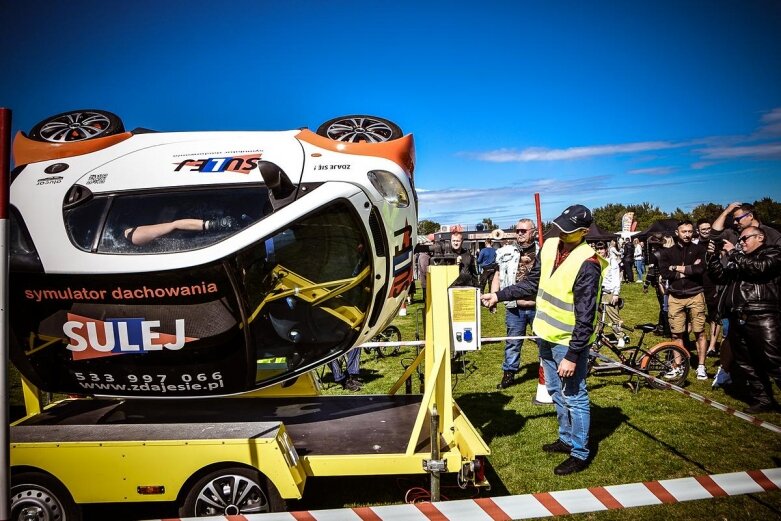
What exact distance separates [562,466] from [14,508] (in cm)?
406

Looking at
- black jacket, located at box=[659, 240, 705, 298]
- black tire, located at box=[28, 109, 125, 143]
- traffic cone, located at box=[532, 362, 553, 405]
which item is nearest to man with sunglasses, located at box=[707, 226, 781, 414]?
black jacket, located at box=[659, 240, 705, 298]

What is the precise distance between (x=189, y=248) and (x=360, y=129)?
5.40ft

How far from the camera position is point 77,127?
3.91 m

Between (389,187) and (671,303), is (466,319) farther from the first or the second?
(671,303)

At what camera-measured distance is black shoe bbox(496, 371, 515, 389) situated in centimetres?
671

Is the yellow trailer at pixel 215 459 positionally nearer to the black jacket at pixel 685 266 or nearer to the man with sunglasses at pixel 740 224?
the man with sunglasses at pixel 740 224

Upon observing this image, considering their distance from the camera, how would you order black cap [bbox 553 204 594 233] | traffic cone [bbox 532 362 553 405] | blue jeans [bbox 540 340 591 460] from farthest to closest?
traffic cone [bbox 532 362 553 405], blue jeans [bbox 540 340 591 460], black cap [bbox 553 204 594 233]

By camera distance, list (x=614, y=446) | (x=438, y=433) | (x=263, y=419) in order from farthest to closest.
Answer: (x=614, y=446) → (x=263, y=419) → (x=438, y=433)

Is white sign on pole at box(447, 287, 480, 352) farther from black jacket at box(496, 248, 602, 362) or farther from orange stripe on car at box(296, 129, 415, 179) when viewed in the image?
orange stripe on car at box(296, 129, 415, 179)

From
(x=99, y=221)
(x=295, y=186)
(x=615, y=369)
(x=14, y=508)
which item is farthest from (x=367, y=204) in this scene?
(x=615, y=369)

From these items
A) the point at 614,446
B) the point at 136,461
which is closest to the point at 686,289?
the point at 614,446

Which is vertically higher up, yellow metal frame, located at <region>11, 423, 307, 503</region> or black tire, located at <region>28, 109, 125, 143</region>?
black tire, located at <region>28, 109, 125, 143</region>

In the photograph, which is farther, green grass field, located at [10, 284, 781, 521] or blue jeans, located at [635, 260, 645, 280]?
blue jeans, located at [635, 260, 645, 280]

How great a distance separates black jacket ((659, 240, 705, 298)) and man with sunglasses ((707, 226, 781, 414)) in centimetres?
143
